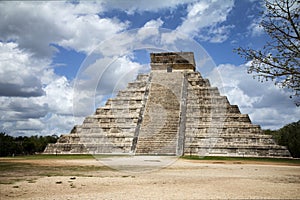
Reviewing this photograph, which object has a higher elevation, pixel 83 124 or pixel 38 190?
pixel 83 124

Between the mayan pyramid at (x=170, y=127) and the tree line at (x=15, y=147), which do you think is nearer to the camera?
the mayan pyramid at (x=170, y=127)

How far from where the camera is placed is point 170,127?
2497 cm

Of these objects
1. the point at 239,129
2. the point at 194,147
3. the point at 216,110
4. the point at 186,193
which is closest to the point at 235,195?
the point at 186,193

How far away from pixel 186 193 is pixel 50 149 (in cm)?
1967

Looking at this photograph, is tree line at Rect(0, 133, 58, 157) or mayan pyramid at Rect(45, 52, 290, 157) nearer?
mayan pyramid at Rect(45, 52, 290, 157)

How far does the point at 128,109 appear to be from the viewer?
27.6 m

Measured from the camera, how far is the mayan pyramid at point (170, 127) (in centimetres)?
2288

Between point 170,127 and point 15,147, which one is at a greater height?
point 170,127

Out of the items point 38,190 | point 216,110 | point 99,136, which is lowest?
point 38,190

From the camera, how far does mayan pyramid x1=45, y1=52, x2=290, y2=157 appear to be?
2288cm

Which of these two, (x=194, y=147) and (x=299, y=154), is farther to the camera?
(x=299, y=154)

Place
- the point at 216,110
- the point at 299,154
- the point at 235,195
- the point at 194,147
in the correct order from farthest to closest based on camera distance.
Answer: the point at 299,154
the point at 216,110
the point at 194,147
the point at 235,195

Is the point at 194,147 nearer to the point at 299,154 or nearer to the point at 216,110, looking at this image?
the point at 216,110

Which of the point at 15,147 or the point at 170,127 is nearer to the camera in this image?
the point at 170,127
